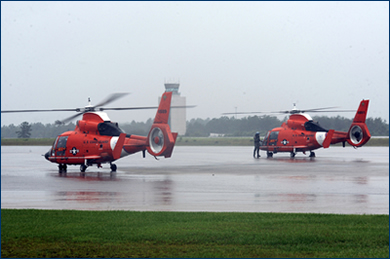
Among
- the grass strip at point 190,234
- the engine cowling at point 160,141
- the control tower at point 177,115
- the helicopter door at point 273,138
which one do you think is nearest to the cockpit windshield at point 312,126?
the helicopter door at point 273,138

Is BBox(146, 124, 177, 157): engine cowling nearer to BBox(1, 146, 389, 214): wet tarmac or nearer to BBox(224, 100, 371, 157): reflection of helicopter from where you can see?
BBox(1, 146, 389, 214): wet tarmac

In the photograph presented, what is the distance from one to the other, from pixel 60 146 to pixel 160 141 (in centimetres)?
518

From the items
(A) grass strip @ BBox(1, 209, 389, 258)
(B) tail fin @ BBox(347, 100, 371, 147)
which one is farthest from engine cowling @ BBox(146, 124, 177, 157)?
(B) tail fin @ BBox(347, 100, 371, 147)

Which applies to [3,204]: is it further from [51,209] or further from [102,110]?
[102,110]

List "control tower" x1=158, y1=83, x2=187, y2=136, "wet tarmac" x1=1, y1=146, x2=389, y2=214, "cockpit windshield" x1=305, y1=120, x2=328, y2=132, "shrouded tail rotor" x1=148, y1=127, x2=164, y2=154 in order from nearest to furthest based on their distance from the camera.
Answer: "wet tarmac" x1=1, y1=146, x2=389, y2=214 < "shrouded tail rotor" x1=148, y1=127, x2=164, y2=154 < "cockpit windshield" x1=305, y1=120, x2=328, y2=132 < "control tower" x1=158, y1=83, x2=187, y2=136

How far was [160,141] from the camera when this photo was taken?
82.1ft

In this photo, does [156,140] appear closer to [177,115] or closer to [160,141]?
[160,141]

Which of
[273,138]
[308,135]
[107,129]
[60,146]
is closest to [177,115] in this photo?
[273,138]

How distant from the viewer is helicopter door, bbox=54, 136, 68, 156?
2573 cm

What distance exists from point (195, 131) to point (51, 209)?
3331 inches

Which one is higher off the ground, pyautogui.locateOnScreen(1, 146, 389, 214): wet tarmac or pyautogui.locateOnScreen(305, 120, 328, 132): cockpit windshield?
pyautogui.locateOnScreen(305, 120, 328, 132): cockpit windshield

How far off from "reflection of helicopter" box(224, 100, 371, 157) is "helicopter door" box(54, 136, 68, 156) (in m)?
18.9

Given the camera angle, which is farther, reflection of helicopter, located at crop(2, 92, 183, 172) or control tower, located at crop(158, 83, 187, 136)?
control tower, located at crop(158, 83, 187, 136)

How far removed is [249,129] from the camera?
283 ft
